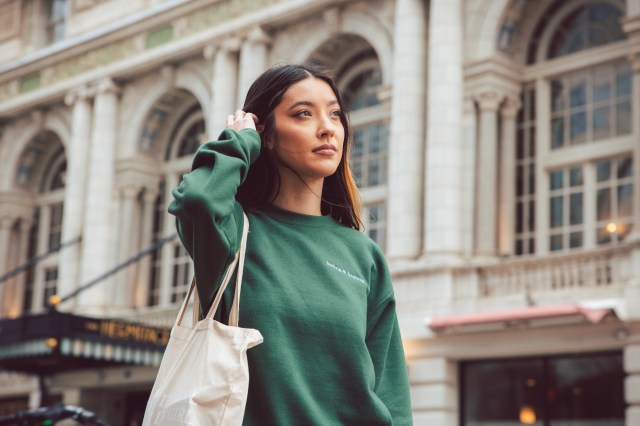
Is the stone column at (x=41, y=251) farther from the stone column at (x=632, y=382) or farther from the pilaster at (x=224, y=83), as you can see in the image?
the stone column at (x=632, y=382)

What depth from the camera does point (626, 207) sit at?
19500mm

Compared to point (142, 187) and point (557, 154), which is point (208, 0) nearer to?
point (142, 187)

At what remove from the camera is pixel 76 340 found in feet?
73.4

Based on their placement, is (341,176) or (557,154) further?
(557,154)

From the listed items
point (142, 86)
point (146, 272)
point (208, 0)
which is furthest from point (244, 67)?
point (146, 272)

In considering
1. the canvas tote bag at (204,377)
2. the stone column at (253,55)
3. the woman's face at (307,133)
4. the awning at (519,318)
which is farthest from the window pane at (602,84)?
the canvas tote bag at (204,377)

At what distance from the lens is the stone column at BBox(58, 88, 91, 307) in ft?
93.5

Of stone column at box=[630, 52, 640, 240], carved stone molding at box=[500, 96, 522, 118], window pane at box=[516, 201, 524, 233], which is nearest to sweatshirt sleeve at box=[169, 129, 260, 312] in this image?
stone column at box=[630, 52, 640, 240]

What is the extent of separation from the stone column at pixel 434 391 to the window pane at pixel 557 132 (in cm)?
421

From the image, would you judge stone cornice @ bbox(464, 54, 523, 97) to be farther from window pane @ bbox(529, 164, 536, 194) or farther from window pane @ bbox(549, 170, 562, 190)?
window pane @ bbox(549, 170, 562, 190)

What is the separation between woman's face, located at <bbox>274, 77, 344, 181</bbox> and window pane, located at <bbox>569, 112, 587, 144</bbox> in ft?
58.9

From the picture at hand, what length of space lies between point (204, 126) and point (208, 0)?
3.45m

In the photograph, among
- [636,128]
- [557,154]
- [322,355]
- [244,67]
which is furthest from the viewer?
[244,67]

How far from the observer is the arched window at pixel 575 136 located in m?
19.9
